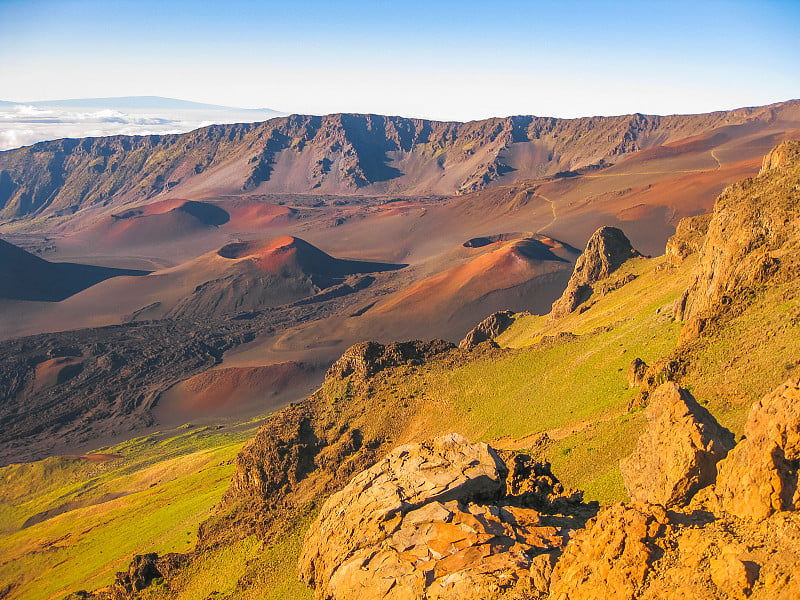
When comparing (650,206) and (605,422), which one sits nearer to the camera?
(605,422)

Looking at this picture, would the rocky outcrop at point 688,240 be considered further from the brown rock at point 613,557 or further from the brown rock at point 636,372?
the brown rock at point 613,557

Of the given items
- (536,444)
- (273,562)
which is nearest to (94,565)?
(273,562)

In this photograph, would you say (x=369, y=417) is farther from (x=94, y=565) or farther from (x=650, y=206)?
(x=650, y=206)

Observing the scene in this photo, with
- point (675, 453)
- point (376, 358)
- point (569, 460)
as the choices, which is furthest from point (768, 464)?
point (376, 358)

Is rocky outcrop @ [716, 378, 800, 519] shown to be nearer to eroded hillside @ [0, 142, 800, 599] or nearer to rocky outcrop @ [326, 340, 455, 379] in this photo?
eroded hillside @ [0, 142, 800, 599]

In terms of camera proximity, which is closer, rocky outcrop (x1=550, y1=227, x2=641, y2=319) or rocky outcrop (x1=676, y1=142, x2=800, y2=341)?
rocky outcrop (x1=676, y1=142, x2=800, y2=341)

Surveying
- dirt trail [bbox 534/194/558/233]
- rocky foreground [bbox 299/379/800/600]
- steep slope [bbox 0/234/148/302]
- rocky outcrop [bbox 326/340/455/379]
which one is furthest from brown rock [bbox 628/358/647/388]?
steep slope [bbox 0/234/148/302]
